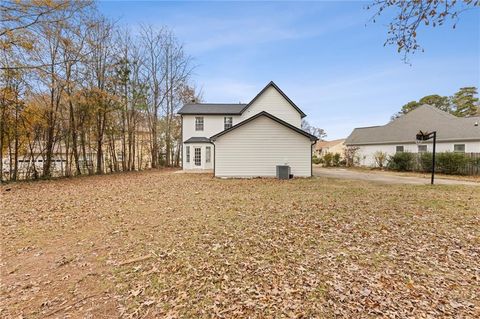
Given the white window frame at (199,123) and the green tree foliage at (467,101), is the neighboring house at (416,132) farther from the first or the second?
the white window frame at (199,123)

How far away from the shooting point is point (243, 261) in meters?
3.68

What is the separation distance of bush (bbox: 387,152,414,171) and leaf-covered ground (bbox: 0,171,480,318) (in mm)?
14096

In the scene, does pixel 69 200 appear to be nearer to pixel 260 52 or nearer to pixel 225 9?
pixel 225 9

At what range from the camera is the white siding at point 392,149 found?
18109 mm

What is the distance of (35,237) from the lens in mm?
4934

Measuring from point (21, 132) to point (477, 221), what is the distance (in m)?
20.9

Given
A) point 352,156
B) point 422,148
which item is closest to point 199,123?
point 352,156

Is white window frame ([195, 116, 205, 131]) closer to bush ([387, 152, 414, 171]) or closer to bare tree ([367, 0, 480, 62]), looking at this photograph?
bare tree ([367, 0, 480, 62])

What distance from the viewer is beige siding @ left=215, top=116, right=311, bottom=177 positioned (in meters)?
14.3

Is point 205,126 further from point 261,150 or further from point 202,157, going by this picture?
point 261,150

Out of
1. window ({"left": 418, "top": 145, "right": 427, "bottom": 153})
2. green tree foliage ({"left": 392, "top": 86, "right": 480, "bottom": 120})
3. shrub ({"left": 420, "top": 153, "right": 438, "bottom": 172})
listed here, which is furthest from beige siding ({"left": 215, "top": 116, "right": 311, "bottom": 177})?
green tree foliage ({"left": 392, "top": 86, "right": 480, "bottom": 120})

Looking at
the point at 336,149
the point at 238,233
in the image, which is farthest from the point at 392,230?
the point at 336,149

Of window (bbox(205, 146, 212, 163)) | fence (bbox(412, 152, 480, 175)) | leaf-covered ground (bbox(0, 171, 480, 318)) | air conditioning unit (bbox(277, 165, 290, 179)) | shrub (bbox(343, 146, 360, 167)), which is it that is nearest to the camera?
leaf-covered ground (bbox(0, 171, 480, 318))

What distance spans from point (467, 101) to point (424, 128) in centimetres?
1963
